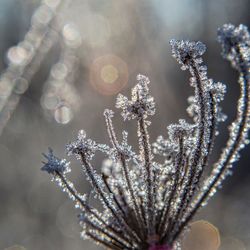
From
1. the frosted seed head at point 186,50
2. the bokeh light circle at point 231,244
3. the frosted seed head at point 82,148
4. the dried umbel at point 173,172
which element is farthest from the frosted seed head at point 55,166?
the bokeh light circle at point 231,244

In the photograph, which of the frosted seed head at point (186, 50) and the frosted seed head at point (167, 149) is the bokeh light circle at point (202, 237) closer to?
the frosted seed head at point (167, 149)

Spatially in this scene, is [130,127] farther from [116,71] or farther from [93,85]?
[116,71]

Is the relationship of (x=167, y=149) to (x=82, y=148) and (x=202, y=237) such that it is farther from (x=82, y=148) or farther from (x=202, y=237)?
(x=202, y=237)

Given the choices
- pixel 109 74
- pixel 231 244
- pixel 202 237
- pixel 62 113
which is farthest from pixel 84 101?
pixel 62 113

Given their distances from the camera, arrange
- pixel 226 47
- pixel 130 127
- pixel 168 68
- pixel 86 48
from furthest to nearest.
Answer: pixel 168 68 → pixel 86 48 → pixel 130 127 → pixel 226 47

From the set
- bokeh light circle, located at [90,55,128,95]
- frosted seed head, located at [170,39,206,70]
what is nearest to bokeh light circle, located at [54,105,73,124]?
frosted seed head, located at [170,39,206,70]

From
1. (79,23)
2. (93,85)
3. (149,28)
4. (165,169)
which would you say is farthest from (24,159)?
(165,169)

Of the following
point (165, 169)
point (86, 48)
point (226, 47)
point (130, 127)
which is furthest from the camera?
point (86, 48)

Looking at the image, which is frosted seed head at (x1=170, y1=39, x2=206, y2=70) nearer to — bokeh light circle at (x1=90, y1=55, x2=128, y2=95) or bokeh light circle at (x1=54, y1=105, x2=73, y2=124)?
bokeh light circle at (x1=54, y1=105, x2=73, y2=124)

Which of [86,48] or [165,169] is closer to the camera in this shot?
[165,169]
